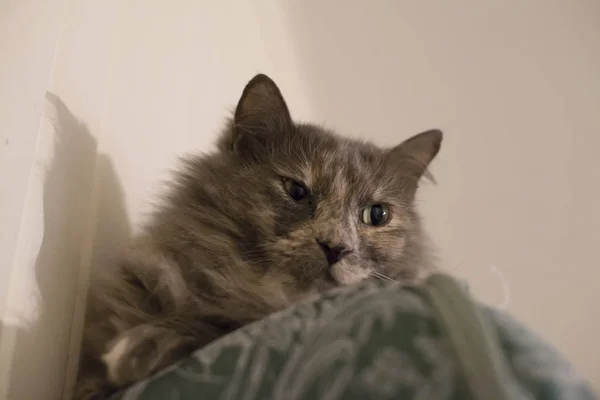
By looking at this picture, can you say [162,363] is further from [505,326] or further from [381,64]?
[381,64]

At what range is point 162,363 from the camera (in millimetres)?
686

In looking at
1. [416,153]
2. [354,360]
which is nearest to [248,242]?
[354,360]

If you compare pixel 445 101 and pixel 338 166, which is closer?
pixel 338 166

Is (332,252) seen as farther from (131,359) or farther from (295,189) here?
(131,359)

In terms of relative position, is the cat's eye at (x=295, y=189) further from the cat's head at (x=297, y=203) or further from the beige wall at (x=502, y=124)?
the beige wall at (x=502, y=124)

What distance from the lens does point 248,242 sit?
93 cm

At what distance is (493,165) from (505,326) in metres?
1.27

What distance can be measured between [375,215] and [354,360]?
60cm

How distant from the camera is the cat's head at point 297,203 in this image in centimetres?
90

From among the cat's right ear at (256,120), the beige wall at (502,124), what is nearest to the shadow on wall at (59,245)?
the cat's right ear at (256,120)

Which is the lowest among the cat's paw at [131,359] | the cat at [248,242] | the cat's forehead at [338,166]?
the cat's paw at [131,359]

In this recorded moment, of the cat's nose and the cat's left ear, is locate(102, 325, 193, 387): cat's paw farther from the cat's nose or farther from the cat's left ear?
the cat's left ear

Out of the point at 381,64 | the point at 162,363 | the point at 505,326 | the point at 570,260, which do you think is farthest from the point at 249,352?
the point at 381,64

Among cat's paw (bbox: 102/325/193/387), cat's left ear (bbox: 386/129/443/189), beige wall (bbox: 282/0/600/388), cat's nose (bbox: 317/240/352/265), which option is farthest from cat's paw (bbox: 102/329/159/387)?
beige wall (bbox: 282/0/600/388)
